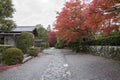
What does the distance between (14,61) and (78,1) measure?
14184 mm

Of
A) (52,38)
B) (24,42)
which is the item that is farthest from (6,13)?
(52,38)

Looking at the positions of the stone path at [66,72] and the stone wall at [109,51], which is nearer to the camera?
the stone path at [66,72]

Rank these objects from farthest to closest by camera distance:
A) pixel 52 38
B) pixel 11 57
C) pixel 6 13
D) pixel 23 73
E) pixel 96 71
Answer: pixel 52 38, pixel 6 13, pixel 11 57, pixel 96 71, pixel 23 73

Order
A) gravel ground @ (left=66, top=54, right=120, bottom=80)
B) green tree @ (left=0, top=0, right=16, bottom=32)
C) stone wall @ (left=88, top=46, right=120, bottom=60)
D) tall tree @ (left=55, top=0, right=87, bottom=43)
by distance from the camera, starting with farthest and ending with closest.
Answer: tall tree @ (left=55, top=0, right=87, bottom=43) → stone wall @ (left=88, top=46, right=120, bottom=60) → green tree @ (left=0, top=0, right=16, bottom=32) → gravel ground @ (left=66, top=54, right=120, bottom=80)

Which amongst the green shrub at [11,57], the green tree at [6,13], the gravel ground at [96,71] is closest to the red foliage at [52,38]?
the green tree at [6,13]

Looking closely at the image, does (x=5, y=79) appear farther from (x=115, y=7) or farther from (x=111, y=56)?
(x=111, y=56)

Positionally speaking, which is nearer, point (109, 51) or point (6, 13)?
point (6, 13)

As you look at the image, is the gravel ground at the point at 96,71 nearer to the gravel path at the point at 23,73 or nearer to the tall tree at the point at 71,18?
the gravel path at the point at 23,73

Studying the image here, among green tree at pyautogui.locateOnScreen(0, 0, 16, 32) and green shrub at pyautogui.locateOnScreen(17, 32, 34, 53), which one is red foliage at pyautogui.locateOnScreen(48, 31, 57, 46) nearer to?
green shrub at pyautogui.locateOnScreen(17, 32, 34, 53)

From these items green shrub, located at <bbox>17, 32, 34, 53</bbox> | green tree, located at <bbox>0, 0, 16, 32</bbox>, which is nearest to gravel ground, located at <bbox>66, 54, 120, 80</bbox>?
green tree, located at <bbox>0, 0, 16, 32</bbox>

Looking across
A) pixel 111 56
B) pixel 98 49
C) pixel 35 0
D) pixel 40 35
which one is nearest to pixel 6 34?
pixel 35 0

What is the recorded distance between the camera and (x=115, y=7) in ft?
35.6

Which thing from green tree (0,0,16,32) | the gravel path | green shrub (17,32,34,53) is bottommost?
the gravel path

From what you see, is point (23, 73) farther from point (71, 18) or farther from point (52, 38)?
point (52, 38)
